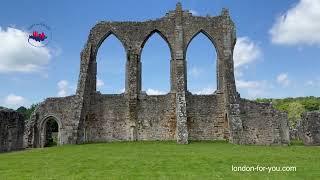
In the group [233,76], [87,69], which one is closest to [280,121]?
[233,76]

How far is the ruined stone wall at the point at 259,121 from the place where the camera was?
25.3 metres

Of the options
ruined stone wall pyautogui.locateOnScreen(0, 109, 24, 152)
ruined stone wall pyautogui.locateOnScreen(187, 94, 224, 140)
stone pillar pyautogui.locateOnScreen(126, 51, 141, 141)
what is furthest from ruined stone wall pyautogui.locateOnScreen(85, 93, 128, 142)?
ruined stone wall pyautogui.locateOnScreen(0, 109, 24, 152)

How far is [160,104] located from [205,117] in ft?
A: 9.71

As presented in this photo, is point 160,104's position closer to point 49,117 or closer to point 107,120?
point 107,120

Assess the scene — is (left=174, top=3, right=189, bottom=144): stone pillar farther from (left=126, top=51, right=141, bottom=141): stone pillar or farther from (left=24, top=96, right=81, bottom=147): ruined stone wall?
(left=24, top=96, right=81, bottom=147): ruined stone wall

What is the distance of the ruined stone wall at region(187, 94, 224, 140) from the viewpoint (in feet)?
84.1

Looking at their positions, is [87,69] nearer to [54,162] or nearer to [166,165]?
[54,162]

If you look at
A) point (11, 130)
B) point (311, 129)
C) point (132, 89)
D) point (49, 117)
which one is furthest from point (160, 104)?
point (311, 129)

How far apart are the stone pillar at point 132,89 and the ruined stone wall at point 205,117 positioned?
3.39 metres

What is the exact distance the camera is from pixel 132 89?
26.1 m

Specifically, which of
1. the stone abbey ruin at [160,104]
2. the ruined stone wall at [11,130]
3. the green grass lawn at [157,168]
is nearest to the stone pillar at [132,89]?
the stone abbey ruin at [160,104]

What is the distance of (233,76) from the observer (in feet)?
83.9

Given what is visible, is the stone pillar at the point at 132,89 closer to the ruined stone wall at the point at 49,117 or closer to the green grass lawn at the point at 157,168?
the ruined stone wall at the point at 49,117

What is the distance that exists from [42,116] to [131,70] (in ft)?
22.7
